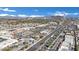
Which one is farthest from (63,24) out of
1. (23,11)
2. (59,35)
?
(23,11)

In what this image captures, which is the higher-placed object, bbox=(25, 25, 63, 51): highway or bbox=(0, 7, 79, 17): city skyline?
bbox=(0, 7, 79, 17): city skyline

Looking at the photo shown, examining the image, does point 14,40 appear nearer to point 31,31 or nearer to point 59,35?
point 31,31

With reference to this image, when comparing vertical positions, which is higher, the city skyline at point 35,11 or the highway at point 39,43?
the city skyline at point 35,11

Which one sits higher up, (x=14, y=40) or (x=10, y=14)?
(x=10, y=14)

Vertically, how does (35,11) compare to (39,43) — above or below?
above
